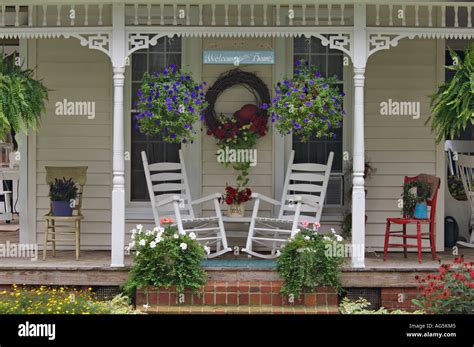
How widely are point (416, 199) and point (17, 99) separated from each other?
450cm

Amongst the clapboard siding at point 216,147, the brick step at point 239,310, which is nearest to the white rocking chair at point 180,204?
the clapboard siding at point 216,147

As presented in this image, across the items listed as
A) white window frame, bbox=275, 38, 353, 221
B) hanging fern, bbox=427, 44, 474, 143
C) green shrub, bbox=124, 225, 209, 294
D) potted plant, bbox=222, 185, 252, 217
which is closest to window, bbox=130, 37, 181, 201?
potted plant, bbox=222, 185, 252, 217

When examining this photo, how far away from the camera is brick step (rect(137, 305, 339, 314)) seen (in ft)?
28.3

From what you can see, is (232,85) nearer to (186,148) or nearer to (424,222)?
(186,148)

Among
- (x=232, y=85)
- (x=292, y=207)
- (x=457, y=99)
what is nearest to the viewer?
(x=457, y=99)

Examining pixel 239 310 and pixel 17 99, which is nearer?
pixel 239 310

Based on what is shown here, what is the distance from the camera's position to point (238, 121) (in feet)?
33.9

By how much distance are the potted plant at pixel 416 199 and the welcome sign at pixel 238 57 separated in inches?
83.2

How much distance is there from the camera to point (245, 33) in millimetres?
9281

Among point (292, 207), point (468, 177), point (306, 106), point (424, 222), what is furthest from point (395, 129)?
point (292, 207)

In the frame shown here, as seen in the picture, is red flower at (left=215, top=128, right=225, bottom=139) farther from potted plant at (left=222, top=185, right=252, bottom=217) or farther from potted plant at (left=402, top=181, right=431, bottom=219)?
potted plant at (left=402, top=181, right=431, bottom=219)

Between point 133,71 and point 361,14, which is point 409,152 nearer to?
point 361,14

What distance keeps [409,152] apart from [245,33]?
269 cm
